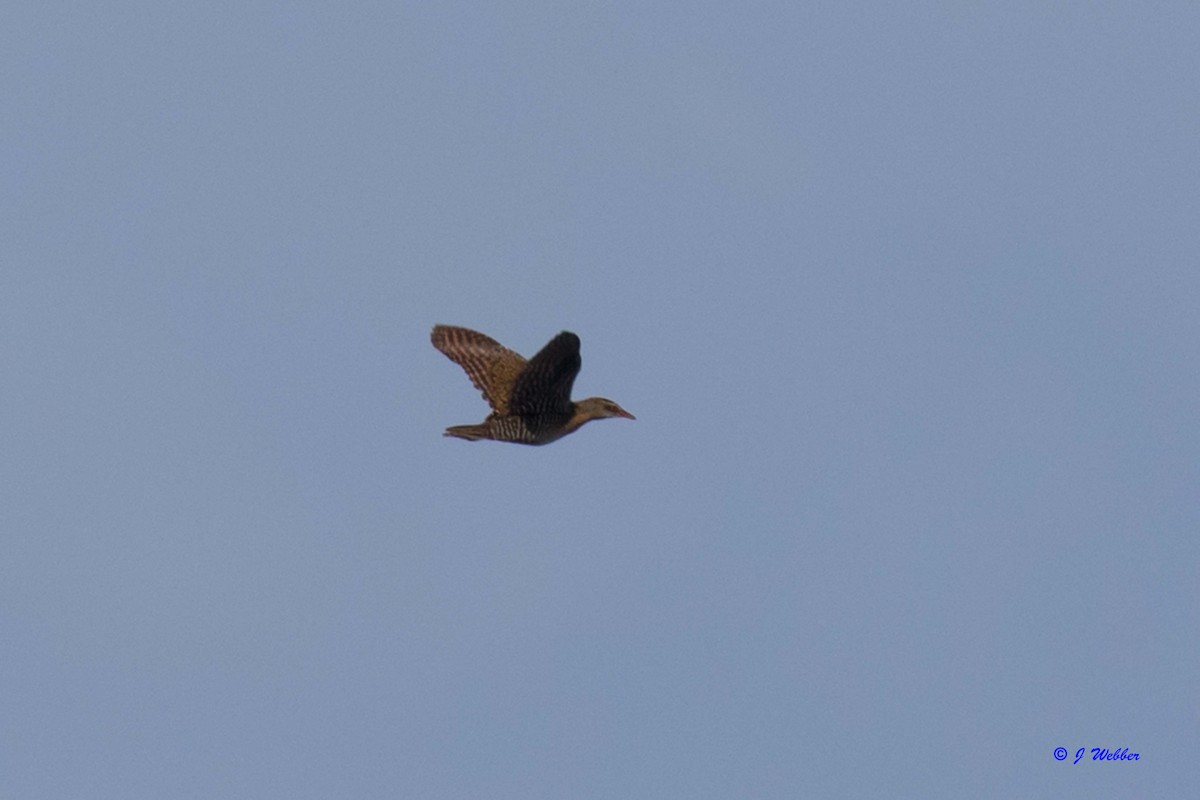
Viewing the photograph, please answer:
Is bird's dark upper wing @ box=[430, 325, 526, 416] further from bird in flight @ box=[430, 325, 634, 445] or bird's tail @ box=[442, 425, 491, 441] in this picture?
bird's tail @ box=[442, 425, 491, 441]

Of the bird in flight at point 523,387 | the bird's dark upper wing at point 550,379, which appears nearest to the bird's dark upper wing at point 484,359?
the bird in flight at point 523,387

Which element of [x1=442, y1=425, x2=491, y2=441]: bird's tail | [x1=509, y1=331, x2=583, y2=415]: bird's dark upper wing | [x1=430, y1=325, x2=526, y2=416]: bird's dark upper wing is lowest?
[x1=442, y1=425, x2=491, y2=441]: bird's tail

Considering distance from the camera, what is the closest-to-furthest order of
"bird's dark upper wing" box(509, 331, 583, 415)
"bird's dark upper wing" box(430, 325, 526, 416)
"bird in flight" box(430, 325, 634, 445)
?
1. "bird's dark upper wing" box(509, 331, 583, 415)
2. "bird in flight" box(430, 325, 634, 445)
3. "bird's dark upper wing" box(430, 325, 526, 416)

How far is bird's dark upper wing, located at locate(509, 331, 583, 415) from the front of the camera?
35.0 m

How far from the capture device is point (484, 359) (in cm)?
3994

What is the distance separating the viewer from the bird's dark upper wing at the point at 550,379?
115ft

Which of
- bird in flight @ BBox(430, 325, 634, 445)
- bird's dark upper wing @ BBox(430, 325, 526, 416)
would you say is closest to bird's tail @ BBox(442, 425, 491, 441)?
bird in flight @ BBox(430, 325, 634, 445)

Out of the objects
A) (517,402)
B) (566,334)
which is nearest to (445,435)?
(517,402)

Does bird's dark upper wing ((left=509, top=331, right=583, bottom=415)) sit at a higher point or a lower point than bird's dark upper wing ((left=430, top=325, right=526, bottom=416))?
lower

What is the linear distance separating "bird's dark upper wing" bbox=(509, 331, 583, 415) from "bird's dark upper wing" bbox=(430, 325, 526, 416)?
732 mm

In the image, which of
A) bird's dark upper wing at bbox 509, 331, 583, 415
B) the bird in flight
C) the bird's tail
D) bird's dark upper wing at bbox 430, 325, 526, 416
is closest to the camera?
bird's dark upper wing at bbox 509, 331, 583, 415

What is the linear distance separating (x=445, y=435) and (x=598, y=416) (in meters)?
3.68

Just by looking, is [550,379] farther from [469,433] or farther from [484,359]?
[484,359]

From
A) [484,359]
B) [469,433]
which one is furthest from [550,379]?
[484,359]
